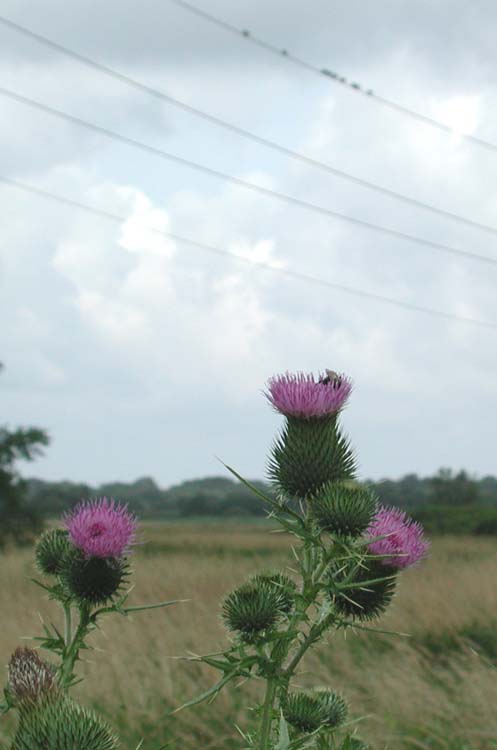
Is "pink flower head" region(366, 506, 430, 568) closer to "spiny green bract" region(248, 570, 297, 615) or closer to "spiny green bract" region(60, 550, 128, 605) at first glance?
"spiny green bract" region(248, 570, 297, 615)

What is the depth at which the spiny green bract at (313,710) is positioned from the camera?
214 centimetres

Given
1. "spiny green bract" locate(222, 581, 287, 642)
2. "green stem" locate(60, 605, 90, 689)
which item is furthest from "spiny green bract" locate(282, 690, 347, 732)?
"green stem" locate(60, 605, 90, 689)

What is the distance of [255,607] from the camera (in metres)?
2.29

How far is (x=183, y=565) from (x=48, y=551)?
15141 millimetres

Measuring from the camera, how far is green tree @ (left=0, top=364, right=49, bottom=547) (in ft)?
85.8

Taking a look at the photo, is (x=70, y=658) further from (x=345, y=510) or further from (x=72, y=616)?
(x=345, y=510)

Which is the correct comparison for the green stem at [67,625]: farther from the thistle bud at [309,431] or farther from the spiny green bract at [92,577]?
the thistle bud at [309,431]

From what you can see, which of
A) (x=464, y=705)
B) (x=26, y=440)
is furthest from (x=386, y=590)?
(x=26, y=440)

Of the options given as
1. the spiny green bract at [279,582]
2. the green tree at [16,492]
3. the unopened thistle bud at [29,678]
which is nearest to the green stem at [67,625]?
the unopened thistle bud at [29,678]

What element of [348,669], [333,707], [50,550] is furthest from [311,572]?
[348,669]

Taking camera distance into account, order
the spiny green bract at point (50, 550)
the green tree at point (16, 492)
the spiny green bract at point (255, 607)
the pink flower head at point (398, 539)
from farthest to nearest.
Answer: the green tree at point (16, 492)
the spiny green bract at point (50, 550)
the spiny green bract at point (255, 607)
the pink flower head at point (398, 539)

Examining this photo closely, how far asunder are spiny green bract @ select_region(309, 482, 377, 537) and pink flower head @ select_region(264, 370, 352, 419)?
0.86 feet

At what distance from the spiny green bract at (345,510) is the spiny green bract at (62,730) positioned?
0.51 metres

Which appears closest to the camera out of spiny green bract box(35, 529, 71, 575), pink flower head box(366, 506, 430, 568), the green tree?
pink flower head box(366, 506, 430, 568)
